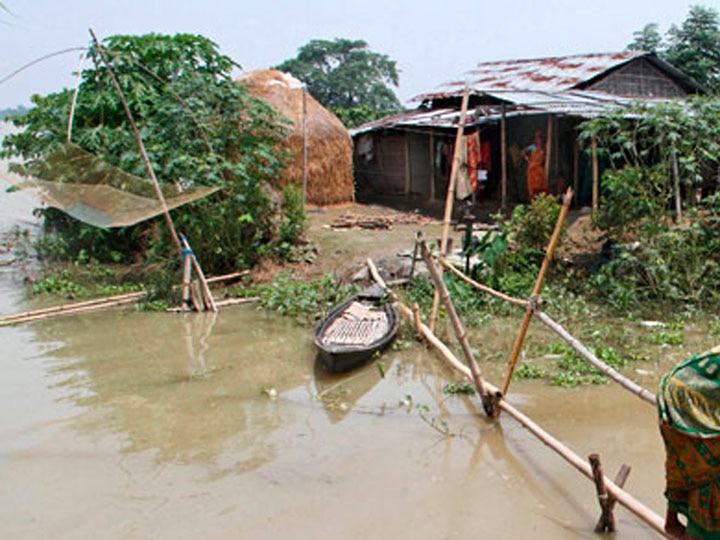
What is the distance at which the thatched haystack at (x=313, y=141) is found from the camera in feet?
44.1

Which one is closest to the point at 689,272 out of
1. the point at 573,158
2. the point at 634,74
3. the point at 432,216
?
the point at 573,158

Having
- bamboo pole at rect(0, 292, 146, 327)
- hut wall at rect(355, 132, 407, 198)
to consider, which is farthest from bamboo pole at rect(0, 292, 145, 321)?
hut wall at rect(355, 132, 407, 198)

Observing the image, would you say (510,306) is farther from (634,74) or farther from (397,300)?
(634,74)

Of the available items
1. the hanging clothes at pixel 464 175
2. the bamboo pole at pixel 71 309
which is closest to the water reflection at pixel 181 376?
the bamboo pole at pixel 71 309

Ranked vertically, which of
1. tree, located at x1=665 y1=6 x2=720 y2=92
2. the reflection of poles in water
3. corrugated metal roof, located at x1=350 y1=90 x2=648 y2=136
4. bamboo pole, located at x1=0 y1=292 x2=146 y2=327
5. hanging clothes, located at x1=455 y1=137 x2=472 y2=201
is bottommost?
the reflection of poles in water

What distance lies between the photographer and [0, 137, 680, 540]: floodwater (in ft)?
12.9

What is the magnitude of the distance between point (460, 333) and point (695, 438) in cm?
268

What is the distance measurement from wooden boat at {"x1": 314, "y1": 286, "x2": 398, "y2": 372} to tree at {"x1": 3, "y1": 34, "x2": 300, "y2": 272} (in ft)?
8.51

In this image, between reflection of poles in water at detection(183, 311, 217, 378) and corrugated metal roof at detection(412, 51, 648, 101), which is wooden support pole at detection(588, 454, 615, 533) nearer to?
reflection of poles in water at detection(183, 311, 217, 378)

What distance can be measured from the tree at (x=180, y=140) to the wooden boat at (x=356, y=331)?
259 centimetres

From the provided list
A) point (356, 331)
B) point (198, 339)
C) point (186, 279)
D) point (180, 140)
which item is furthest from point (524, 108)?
point (198, 339)

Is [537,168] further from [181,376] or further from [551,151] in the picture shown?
[181,376]

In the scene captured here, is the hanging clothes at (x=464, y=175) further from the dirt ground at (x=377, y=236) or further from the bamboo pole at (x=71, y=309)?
the bamboo pole at (x=71, y=309)

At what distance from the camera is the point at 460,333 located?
4.69m
